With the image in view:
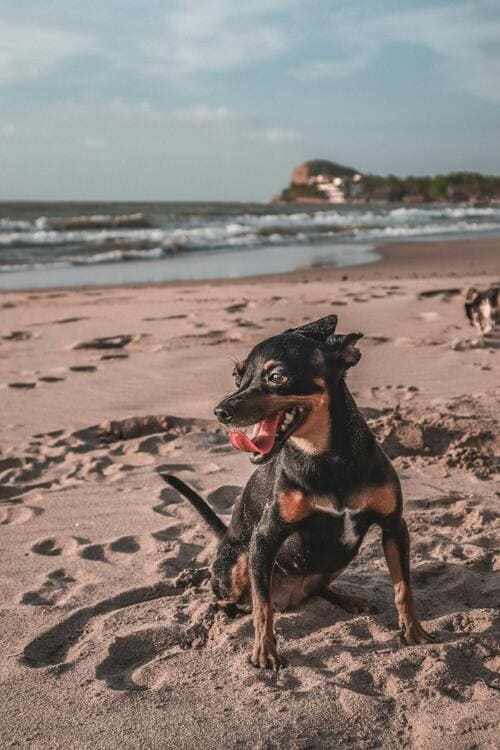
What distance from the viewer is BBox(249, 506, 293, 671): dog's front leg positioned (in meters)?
2.76

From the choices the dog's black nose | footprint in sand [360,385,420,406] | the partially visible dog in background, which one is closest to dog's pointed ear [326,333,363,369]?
the dog's black nose

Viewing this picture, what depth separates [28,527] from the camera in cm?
419

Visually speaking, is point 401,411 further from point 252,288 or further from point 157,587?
point 252,288

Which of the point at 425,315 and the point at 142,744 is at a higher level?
the point at 425,315

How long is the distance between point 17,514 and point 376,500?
242 cm

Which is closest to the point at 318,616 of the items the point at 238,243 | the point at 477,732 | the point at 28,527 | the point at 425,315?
the point at 477,732

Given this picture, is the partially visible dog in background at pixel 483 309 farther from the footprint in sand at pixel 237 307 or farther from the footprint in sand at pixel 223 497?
the footprint in sand at pixel 223 497

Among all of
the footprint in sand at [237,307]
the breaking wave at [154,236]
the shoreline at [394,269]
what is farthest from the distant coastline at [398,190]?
the footprint in sand at [237,307]

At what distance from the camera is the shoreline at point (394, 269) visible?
1440 centimetres

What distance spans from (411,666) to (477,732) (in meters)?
0.41

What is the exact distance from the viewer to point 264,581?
281cm

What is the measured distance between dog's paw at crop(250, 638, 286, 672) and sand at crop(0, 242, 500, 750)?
0.13ft

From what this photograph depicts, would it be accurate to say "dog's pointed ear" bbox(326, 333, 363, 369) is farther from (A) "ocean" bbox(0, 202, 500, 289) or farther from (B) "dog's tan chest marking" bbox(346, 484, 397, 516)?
(A) "ocean" bbox(0, 202, 500, 289)

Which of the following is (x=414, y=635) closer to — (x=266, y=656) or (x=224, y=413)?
(x=266, y=656)
